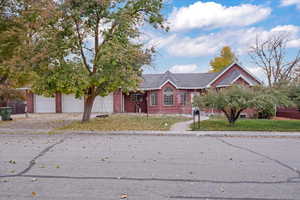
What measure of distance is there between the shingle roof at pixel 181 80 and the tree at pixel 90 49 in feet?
32.6

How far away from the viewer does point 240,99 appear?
1249 cm

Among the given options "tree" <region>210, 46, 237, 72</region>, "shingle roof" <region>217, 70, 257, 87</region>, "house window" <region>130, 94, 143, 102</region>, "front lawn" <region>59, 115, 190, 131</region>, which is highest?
"tree" <region>210, 46, 237, 72</region>

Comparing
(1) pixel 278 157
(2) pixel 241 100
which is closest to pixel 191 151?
(1) pixel 278 157

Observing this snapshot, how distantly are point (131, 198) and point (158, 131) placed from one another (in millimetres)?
8208

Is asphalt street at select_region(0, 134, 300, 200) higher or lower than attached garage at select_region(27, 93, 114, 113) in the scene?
lower

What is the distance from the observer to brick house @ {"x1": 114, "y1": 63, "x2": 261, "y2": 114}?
23250 mm

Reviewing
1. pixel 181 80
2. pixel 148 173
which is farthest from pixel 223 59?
pixel 148 173

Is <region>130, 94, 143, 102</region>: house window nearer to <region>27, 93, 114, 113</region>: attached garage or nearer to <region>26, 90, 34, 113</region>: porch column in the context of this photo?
<region>27, 93, 114, 113</region>: attached garage

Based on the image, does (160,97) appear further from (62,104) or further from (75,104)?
(62,104)

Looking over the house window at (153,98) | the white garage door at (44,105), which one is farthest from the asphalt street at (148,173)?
the white garage door at (44,105)

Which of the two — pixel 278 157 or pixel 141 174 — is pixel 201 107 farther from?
pixel 141 174

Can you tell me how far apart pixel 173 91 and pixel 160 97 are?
1.54m

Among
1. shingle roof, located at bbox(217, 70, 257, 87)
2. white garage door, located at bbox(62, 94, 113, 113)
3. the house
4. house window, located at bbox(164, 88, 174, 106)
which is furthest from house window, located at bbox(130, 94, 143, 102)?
shingle roof, located at bbox(217, 70, 257, 87)

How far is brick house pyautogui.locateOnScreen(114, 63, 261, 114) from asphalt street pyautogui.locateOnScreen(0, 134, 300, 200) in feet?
51.3
